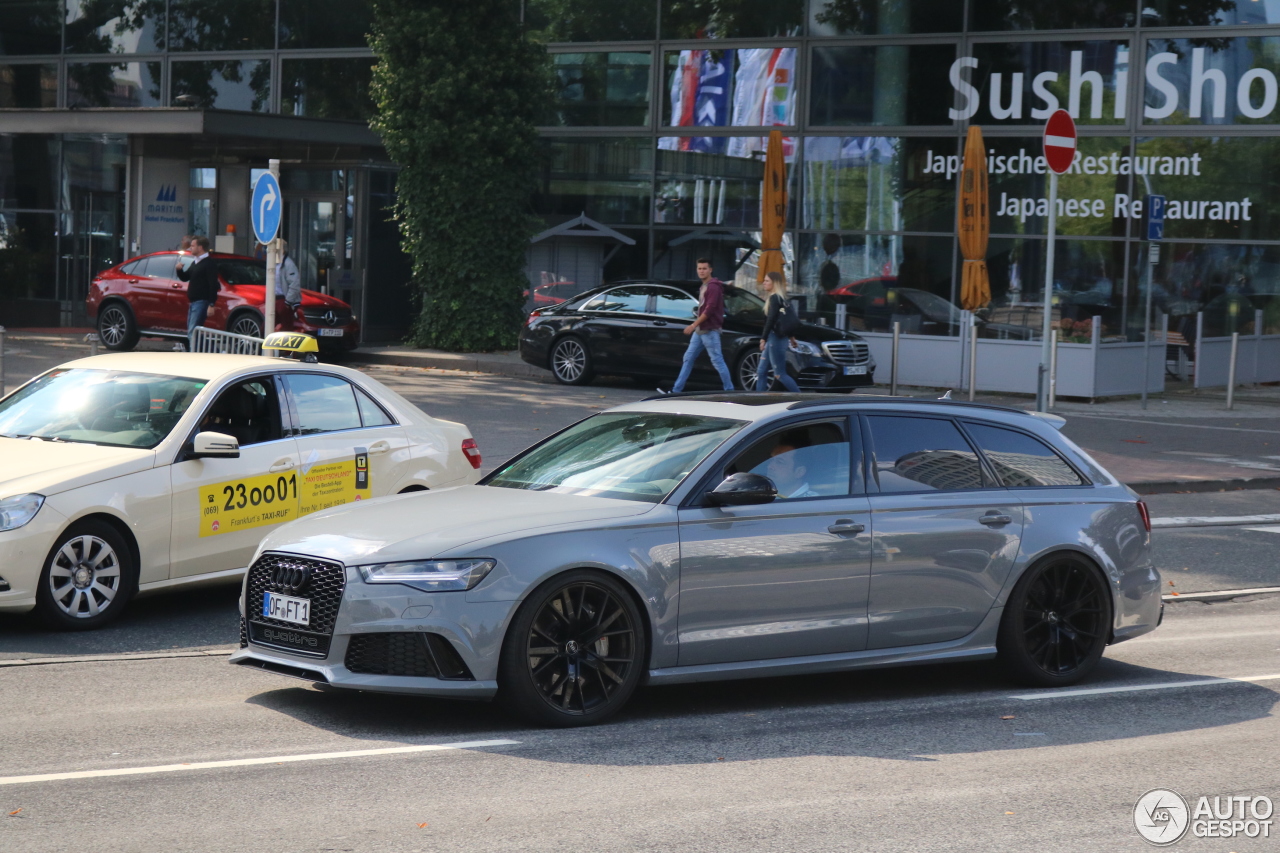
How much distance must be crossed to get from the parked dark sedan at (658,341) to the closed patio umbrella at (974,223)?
5.72ft

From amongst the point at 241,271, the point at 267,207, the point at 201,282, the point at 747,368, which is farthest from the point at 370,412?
the point at 241,271

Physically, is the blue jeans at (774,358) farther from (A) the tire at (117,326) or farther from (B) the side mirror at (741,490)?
(B) the side mirror at (741,490)

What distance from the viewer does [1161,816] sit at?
534cm

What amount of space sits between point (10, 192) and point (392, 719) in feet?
101

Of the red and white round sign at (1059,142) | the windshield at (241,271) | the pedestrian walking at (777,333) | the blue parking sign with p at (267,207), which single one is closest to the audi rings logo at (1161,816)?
the red and white round sign at (1059,142)

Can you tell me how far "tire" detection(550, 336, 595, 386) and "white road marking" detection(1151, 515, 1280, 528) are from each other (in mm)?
11344

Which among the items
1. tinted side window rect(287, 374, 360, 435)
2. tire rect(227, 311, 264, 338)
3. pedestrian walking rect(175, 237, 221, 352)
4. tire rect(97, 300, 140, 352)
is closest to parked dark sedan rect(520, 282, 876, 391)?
tire rect(227, 311, 264, 338)

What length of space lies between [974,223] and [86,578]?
635 inches

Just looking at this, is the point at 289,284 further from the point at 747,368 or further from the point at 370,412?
the point at 370,412

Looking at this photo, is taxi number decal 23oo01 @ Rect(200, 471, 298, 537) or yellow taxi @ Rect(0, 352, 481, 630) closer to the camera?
yellow taxi @ Rect(0, 352, 481, 630)

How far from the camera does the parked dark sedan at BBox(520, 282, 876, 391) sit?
21.3 meters

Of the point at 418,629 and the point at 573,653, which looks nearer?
the point at 418,629

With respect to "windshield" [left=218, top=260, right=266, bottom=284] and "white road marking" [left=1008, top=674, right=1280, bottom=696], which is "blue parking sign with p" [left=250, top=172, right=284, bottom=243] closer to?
"white road marking" [left=1008, top=674, right=1280, bottom=696]

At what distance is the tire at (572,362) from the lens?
23.3 meters
